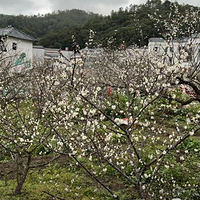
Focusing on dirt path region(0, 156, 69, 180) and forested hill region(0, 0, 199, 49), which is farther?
forested hill region(0, 0, 199, 49)

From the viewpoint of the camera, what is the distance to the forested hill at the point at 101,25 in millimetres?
20138

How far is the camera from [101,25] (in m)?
30.3

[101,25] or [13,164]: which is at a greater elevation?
[101,25]

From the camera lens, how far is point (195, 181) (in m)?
4.79

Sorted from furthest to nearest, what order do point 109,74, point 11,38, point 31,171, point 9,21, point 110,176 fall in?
point 9,21 → point 11,38 → point 109,74 → point 31,171 → point 110,176

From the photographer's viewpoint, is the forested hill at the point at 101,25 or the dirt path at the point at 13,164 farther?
the forested hill at the point at 101,25

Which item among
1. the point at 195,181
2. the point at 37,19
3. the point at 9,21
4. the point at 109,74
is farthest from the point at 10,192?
the point at 37,19

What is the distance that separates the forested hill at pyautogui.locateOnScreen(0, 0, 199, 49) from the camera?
20138mm

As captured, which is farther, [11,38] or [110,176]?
[11,38]

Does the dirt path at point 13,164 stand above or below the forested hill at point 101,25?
below

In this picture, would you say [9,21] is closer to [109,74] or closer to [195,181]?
[109,74]

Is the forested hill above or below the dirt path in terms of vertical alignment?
above

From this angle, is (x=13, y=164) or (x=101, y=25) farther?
(x=101, y=25)

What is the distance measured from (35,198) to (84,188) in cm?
88
